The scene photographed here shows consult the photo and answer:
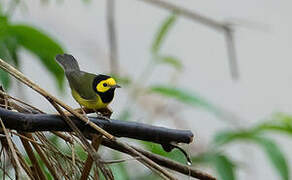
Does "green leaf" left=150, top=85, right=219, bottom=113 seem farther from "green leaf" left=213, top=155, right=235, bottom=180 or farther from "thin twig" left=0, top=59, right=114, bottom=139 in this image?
"thin twig" left=0, top=59, right=114, bottom=139

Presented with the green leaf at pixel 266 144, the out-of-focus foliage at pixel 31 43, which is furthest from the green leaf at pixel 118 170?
the green leaf at pixel 266 144

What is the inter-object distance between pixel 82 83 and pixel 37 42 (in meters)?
0.46

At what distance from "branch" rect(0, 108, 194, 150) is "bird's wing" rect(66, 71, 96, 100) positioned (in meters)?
0.05

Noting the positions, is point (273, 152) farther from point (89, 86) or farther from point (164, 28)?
point (89, 86)

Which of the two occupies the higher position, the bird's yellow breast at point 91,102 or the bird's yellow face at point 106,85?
the bird's yellow face at point 106,85

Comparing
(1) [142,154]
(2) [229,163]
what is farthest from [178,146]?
(2) [229,163]

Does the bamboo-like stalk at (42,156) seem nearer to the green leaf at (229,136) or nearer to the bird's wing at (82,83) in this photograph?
the bird's wing at (82,83)

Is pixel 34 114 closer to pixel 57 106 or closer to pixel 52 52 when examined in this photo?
pixel 57 106

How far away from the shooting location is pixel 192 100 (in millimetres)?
1306

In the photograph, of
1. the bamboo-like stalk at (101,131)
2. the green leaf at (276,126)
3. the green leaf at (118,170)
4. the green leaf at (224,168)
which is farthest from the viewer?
the green leaf at (276,126)

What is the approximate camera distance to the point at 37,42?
864 mm

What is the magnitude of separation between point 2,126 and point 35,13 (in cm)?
217

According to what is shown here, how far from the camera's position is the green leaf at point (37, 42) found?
0.83 m

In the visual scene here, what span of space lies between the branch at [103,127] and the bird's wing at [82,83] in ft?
0.17
